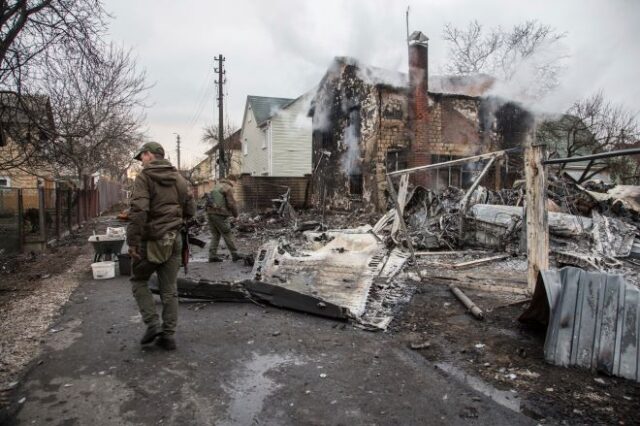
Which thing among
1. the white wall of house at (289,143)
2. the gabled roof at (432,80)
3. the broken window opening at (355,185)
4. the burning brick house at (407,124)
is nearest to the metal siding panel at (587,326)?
the burning brick house at (407,124)

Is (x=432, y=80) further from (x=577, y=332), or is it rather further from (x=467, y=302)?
(x=577, y=332)

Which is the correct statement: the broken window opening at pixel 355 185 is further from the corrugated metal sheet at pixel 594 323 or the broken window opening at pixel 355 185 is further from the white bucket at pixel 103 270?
the corrugated metal sheet at pixel 594 323

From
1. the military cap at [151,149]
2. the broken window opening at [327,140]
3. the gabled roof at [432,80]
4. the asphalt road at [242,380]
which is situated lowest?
the asphalt road at [242,380]

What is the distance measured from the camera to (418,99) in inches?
583

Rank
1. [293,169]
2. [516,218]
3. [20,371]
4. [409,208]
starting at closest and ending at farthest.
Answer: [20,371]
[516,218]
[409,208]
[293,169]

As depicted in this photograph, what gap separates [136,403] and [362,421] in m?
1.55

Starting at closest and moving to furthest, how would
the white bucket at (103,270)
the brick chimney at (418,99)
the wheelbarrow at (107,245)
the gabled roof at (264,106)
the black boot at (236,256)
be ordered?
the white bucket at (103,270) → the wheelbarrow at (107,245) → the black boot at (236,256) → the brick chimney at (418,99) → the gabled roof at (264,106)

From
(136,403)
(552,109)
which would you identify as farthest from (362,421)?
(552,109)

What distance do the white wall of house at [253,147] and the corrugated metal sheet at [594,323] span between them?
939 inches

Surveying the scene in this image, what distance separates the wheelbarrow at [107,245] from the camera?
693 centimetres

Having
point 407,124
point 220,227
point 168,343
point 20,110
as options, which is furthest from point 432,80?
point 168,343

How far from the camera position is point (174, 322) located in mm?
3863

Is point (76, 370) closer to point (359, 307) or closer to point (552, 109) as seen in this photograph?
point (359, 307)

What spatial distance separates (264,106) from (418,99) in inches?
657
